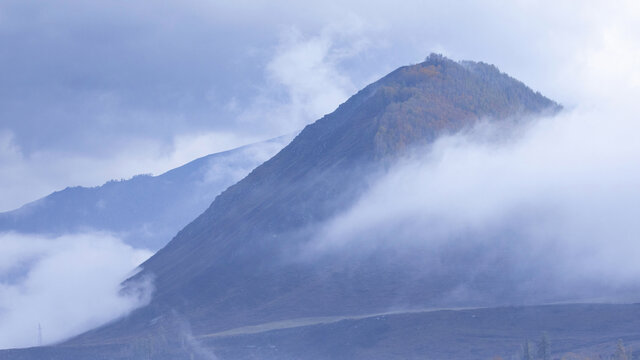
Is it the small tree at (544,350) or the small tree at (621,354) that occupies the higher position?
the small tree at (544,350)

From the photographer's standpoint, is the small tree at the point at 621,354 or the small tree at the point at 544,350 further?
the small tree at the point at 544,350

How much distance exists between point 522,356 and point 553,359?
505cm

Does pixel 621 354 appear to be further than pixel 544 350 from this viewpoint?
No

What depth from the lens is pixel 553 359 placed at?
193 m

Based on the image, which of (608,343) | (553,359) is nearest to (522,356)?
(553,359)

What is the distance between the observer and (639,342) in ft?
641

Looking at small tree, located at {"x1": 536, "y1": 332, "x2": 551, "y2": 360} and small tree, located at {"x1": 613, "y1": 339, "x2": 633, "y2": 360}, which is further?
small tree, located at {"x1": 536, "y1": 332, "x2": 551, "y2": 360}

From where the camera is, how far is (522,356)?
628ft

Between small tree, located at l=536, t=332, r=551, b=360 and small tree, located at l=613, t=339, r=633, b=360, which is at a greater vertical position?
small tree, located at l=536, t=332, r=551, b=360

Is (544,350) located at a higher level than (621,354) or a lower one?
higher

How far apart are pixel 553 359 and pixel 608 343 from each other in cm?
1236

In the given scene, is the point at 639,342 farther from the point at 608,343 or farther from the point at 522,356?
the point at 522,356

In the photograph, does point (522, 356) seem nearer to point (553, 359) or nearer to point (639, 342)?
point (553, 359)
